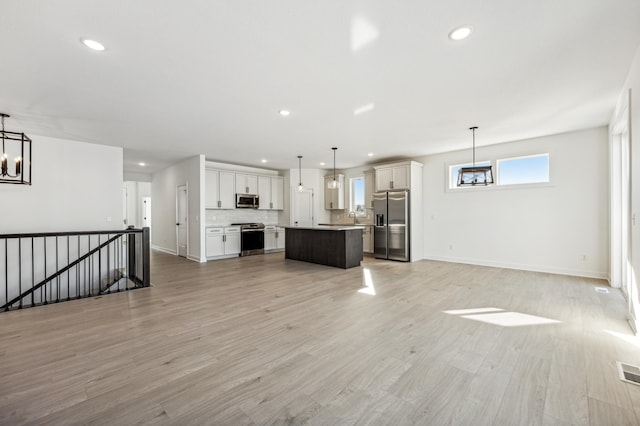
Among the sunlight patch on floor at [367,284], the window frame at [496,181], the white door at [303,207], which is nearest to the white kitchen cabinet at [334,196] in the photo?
the white door at [303,207]

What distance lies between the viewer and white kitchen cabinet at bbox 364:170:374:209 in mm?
8352

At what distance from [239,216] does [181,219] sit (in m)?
1.70

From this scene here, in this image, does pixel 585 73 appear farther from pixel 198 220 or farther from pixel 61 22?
pixel 198 220

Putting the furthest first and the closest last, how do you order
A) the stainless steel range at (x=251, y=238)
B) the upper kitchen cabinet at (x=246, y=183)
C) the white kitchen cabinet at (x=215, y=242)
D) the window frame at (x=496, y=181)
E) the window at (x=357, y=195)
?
the window at (x=357, y=195) → the upper kitchen cabinet at (x=246, y=183) → the stainless steel range at (x=251, y=238) → the white kitchen cabinet at (x=215, y=242) → the window frame at (x=496, y=181)

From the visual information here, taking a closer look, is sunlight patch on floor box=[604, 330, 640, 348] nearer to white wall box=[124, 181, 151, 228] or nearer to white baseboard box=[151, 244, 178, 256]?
white baseboard box=[151, 244, 178, 256]

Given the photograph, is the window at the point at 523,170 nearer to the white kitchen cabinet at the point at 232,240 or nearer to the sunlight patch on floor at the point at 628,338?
the sunlight patch on floor at the point at 628,338

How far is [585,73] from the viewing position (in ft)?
9.73

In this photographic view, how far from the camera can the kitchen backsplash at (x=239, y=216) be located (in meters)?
7.90

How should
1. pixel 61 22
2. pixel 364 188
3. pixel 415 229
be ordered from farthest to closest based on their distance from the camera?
pixel 364 188
pixel 415 229
pixel 61 22

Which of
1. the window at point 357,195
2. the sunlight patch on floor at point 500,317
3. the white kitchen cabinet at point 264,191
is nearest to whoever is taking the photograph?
the sunlight patch on floor at point 500,317

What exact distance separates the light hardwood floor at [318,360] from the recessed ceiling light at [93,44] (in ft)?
8.90

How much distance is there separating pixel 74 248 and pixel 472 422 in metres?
6.90

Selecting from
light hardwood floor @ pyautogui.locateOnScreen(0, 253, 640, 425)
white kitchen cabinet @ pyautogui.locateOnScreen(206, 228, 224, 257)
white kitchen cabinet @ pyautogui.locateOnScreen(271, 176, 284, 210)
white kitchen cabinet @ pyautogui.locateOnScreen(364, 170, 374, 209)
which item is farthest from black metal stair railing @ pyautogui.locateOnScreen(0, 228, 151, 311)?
white kitchen cabinet @ pyautogui.locateOnScreen(364, 170, 374, 209)

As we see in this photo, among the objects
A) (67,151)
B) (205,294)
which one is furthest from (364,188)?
(67,151)
